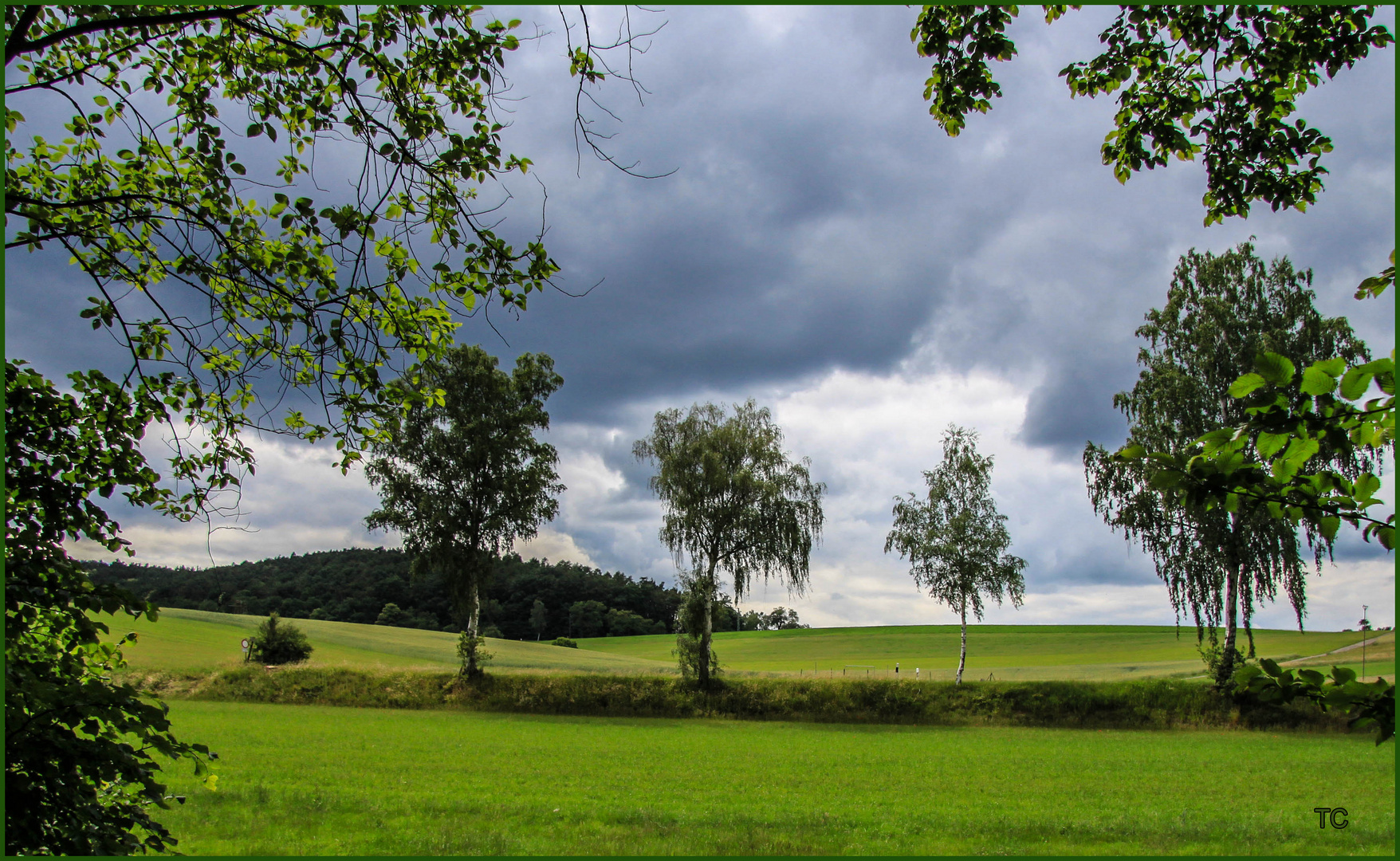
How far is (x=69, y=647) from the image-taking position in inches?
168

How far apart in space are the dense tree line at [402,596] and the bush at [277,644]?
1838 cm

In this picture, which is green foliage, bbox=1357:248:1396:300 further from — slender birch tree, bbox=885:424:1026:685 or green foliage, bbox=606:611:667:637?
green foliage, bbox=606:611:667:637

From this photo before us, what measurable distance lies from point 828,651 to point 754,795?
54.0 metres

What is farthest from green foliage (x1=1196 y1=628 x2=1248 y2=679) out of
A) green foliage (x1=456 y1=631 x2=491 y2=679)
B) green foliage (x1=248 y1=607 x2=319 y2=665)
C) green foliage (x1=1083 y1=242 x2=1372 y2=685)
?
green foliage (x1=248 y1=607 x2=319 y2=665)

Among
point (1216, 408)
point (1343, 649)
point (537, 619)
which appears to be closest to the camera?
point (1216, 408)

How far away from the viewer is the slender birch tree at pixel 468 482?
27969mm

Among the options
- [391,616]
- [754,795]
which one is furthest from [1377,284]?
[391,616]

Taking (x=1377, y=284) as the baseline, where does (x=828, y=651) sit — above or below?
below

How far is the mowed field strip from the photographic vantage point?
37.7 metres

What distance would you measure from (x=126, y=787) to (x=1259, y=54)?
8.22 meters

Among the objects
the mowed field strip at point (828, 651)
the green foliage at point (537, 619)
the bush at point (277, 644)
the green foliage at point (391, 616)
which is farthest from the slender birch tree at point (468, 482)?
the green foliage at point (537, 619)

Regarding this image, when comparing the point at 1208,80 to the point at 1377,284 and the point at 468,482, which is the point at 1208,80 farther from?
the point at 468,482

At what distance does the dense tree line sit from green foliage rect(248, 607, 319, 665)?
723 inches

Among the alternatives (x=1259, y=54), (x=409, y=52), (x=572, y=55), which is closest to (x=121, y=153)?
(x=409, y=52)
